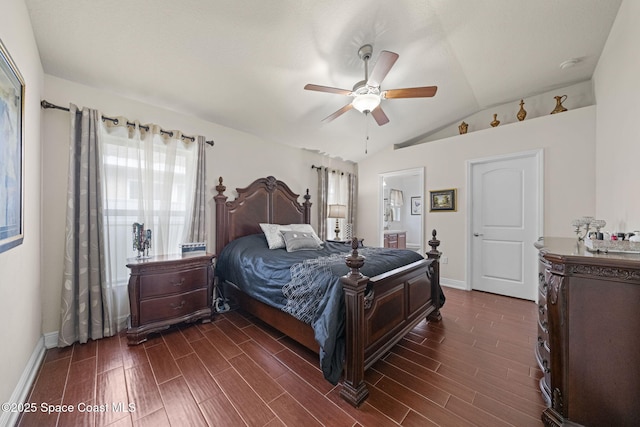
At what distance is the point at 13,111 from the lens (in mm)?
1367

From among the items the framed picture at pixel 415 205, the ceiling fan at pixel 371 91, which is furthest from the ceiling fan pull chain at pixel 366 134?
the framed picture at pixel 415 205

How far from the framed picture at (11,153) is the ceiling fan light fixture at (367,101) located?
2.27 metres

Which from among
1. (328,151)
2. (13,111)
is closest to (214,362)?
(13,111)

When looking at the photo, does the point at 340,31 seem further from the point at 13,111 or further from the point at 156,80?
the point at 13,111

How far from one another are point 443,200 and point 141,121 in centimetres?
444

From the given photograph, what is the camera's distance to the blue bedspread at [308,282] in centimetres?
160

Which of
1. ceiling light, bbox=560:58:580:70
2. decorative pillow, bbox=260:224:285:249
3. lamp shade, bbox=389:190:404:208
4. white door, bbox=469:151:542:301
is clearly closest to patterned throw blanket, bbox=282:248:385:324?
decorative pillow, bbox=260:224:285:249

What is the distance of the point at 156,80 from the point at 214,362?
8.83 feet

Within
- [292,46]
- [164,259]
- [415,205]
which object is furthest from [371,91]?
[415,205]

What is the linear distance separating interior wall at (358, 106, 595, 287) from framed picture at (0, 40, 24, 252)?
4.65m

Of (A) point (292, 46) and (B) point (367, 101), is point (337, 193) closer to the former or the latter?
(B) point (367, 101)

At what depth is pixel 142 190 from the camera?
2.56 meters

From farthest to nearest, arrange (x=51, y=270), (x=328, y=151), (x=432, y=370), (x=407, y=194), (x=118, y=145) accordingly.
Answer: (x=407, y=194)
(x=328, y=151)
(x=118, y=145)
(x=51, y=270)
(x=432, y=370)

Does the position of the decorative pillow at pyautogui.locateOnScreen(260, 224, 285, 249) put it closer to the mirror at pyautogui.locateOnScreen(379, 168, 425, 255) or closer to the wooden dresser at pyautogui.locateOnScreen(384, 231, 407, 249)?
the wooden dresser at pyautogui.locateOnScreen(384, 231, 407, 249)
